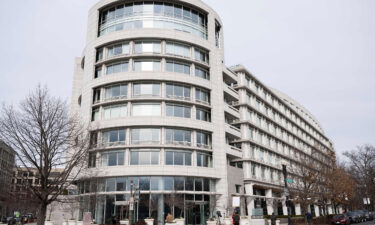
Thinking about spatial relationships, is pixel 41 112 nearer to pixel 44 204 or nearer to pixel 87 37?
pixel 44 204

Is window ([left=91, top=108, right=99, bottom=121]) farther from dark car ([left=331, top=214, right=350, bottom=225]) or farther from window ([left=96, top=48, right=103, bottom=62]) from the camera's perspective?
dark car ([left=331, top=214, right=350, bottom=225])

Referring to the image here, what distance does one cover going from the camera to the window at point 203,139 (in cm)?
4716

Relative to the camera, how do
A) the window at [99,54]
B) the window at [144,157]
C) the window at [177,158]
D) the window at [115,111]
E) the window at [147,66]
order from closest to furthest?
the window at [144,157] → the window at [177,158] → the window at [115,111] → the window at [147,66] → the window at [99,54]

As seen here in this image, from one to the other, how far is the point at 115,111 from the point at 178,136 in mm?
9081

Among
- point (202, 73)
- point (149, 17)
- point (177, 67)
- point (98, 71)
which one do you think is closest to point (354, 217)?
point (202, 73)

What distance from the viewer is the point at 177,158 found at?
4450cm

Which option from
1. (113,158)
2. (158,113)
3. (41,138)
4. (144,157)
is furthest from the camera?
(158,113)

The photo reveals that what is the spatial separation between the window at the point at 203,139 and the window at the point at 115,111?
1035cm

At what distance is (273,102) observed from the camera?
257 feet

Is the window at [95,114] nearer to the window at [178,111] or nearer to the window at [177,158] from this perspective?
the window at [178,111]

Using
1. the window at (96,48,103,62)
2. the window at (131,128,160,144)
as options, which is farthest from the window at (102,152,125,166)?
the window at (96,48,103,62)

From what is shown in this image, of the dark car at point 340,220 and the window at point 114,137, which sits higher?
the window at point 114,137

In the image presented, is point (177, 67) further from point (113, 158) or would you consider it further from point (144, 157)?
point (113, 158)

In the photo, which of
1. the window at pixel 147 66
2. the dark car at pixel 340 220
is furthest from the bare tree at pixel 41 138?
the dark car at pixel 340 220
